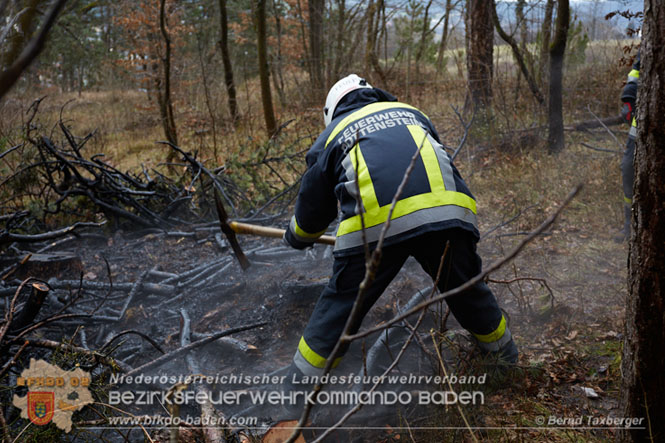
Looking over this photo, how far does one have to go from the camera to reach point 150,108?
1236 centimetres

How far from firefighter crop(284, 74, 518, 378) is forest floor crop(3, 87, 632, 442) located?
0.28 m

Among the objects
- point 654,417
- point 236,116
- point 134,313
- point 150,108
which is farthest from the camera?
point 150,108

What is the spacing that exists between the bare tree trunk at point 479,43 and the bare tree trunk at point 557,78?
41.4 inches

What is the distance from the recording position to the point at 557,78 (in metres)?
6.74

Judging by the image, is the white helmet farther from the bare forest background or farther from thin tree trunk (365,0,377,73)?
thin tree trunk (365,0,377,73)

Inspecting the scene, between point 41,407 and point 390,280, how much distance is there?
74.4 inches

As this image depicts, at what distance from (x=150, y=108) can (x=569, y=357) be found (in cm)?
1235

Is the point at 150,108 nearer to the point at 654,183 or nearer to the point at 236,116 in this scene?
the point at 236,116

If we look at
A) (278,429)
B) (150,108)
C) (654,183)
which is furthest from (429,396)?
(150,108)

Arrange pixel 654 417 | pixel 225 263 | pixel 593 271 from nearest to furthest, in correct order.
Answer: pixel 654 417 → pixel 593 271 → pixel 225 263

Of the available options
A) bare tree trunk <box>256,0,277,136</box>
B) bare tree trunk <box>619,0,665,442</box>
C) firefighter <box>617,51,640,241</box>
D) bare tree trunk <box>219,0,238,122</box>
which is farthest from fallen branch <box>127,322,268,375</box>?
bare tree trunk <box>219,0,238,122</box>

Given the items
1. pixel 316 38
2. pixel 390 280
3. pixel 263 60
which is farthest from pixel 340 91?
pixel 316 38

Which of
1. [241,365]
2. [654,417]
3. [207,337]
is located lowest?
[241,365]

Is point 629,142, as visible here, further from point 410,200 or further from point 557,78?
point 410,200
